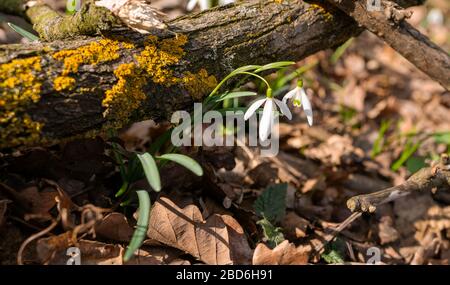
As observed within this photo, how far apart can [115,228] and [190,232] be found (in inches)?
11.2

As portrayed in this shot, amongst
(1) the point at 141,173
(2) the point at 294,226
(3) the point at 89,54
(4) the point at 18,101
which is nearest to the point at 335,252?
(2) the point at 294,226

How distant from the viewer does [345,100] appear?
3.67 metres

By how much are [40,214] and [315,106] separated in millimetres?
2269

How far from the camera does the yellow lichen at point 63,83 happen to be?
1.65m

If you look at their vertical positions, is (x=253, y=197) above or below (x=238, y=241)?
above

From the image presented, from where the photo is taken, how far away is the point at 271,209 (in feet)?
7.13

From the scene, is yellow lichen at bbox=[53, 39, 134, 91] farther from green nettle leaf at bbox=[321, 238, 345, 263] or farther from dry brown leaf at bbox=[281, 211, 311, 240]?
green nettle leaf at bbox=[321, 238, 345, 263]

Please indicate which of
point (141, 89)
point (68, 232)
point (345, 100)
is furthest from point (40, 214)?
point (345, 100)

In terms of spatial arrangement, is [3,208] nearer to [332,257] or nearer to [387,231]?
[332,257]

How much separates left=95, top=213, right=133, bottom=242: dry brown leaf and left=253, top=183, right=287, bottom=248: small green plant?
21.8 inches

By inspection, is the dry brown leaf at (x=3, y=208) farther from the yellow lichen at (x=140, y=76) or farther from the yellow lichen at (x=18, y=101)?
the yellow lichen at (x=140, y=76)

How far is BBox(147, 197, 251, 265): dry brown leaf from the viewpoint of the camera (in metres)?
1.84

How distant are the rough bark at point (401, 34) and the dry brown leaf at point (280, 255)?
1116 millimetres

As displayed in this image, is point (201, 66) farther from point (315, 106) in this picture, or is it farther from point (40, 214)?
point (315, 106)
